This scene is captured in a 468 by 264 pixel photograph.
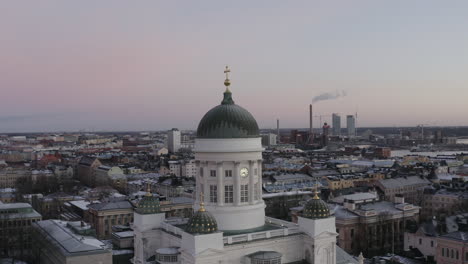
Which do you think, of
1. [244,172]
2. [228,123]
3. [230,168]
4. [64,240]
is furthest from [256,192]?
[64,240]

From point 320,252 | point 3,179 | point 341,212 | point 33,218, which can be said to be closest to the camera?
point 320,252

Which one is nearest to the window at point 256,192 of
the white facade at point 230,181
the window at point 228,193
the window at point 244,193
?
the white facade at point 230,181

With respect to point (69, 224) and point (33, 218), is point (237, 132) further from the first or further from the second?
point (33, 218)

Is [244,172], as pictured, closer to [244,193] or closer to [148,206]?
[244,193]

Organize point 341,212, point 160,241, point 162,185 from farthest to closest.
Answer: point 162,185 < point 341,212 < point 160,241

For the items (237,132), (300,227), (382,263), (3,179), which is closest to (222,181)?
(237,132)

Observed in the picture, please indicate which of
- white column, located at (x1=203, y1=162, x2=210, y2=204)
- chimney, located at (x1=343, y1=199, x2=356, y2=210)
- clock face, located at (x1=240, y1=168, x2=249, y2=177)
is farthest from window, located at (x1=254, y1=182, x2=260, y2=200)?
chimney, located at (x1=343, y1=199, x2=356, y2=210)
